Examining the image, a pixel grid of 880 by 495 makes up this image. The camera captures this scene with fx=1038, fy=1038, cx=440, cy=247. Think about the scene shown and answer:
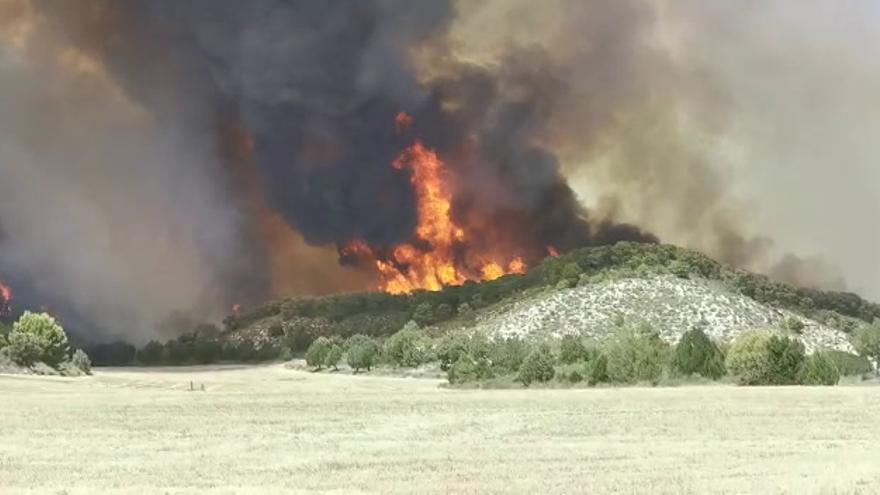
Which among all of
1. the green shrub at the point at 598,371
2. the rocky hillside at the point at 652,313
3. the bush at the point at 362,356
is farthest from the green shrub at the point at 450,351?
the green shrub at the point at 598,371

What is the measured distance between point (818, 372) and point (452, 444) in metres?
53.0

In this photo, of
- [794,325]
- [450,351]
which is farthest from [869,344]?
[450,351]

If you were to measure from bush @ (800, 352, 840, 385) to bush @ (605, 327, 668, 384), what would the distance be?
462 inches

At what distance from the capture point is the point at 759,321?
140375 millimetres

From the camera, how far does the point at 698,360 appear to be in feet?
291

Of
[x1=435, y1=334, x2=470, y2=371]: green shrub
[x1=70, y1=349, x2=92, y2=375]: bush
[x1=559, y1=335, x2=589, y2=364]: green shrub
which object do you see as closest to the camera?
[x1=559, y1=335, x2=589, y2=364]: green shrub

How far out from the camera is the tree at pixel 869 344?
12156cm

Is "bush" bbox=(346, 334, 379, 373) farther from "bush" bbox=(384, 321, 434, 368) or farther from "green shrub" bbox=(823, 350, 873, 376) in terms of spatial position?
"green shrub" bbox=(823, 350, 873, 376)

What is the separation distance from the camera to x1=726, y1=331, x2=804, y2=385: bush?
8275cm

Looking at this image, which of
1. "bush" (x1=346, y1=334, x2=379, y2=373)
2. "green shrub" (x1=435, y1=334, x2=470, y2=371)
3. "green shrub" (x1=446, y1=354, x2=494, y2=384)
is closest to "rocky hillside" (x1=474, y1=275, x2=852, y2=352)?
"green shrub" (x1=435, y1=334, x2=470, y2=371)

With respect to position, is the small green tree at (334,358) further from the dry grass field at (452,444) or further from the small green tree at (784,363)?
the dry grass field at (452,444)

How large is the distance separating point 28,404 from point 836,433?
47.5 metres

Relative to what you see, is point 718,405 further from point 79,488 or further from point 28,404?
point 28,404

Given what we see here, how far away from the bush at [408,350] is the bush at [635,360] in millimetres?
37030
